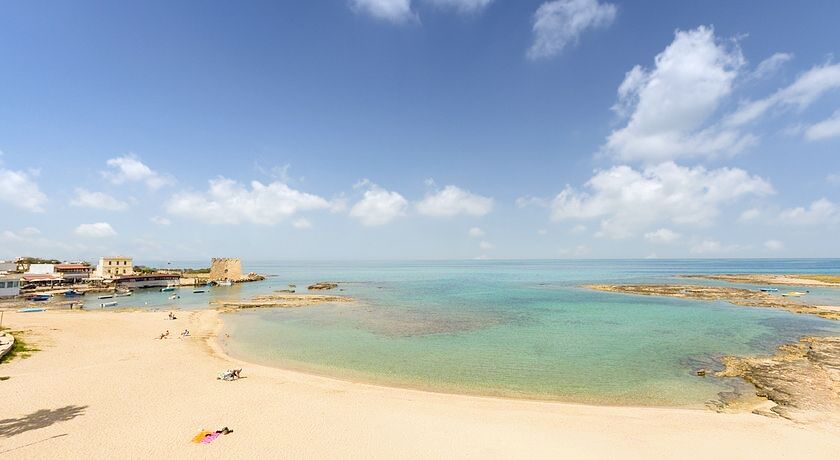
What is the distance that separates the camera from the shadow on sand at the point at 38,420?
525 inches

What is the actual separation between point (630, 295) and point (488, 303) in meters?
29.7

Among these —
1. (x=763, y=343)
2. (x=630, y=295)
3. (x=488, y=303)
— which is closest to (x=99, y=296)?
(x=488, y=303)

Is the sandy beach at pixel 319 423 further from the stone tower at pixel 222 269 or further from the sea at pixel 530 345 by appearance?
the stone tower at pixel 222 269

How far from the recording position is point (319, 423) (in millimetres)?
14953

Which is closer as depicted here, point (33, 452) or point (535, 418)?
point (33, 452)

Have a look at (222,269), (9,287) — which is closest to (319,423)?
(9,287)

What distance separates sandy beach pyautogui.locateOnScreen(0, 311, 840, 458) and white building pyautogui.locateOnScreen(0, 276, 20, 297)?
184 feet

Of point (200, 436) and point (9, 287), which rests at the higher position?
point (9, 287)

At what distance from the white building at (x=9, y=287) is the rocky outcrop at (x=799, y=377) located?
305 ft

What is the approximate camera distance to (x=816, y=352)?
26.4 meters

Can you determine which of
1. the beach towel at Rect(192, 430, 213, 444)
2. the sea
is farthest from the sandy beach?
the sea

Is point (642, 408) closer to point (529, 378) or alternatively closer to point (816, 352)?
point (529, 378)

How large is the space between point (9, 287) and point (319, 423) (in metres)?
77.2

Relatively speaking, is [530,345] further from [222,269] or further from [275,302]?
[222,269]
